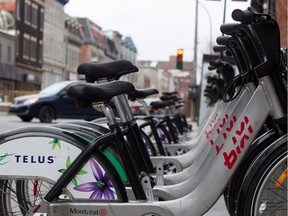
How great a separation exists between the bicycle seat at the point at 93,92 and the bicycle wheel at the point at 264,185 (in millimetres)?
860

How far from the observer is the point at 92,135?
3.46 m

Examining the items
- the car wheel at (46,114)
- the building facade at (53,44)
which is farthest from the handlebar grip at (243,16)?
the building facade at (53,44)

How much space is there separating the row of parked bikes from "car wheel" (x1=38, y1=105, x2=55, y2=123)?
1469cm

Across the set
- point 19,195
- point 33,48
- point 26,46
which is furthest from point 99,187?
point 33,48

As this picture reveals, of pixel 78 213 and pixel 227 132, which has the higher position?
pixel 227 132

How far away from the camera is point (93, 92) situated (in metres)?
2.96

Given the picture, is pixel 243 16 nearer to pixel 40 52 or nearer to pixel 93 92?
pixel 93 92

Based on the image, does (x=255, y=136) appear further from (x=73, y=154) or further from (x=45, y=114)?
(x=45, y=114)

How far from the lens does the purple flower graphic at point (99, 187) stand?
123 inches

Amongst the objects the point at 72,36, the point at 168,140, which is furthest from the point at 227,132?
the point at 72,36

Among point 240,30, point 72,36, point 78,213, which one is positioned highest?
point 72,36

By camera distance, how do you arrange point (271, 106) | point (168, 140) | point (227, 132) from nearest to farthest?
1. point (271, 106)
2. point (227, 132)
3. point (168, 140)

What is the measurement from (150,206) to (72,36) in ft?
221

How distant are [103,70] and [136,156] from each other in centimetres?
60
